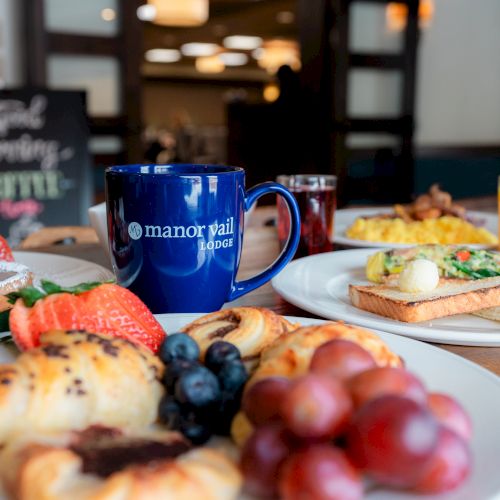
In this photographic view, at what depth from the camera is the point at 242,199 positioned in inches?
33.6

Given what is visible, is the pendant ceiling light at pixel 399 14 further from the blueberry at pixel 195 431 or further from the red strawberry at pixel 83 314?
the blueberry at pixel 195 431

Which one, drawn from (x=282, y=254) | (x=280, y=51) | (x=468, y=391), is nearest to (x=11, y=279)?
(x=282, y=254)

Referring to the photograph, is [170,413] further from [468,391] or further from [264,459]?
[468,391]

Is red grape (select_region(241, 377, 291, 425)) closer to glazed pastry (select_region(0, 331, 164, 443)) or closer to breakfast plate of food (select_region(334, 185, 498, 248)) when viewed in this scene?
glazed pastry (select_region(0, 331, 164, 443))

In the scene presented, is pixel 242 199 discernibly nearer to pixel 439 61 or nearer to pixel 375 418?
pixel 375 418

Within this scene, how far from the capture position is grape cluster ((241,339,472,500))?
38 cm

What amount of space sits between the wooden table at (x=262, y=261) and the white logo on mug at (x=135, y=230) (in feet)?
0.69

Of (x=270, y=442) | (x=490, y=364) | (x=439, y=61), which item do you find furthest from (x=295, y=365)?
(x=439, y=61)

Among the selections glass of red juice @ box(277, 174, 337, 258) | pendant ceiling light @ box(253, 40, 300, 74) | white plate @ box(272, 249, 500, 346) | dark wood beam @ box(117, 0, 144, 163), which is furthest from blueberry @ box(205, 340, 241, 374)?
pendant ceiling light @ box(253, 40, 300, 74)

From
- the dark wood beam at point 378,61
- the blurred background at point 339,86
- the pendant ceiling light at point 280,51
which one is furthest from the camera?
the pendant ceiling light at point 280,51

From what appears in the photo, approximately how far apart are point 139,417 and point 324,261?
2.20ft

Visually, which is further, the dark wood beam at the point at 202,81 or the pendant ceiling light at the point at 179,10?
the dark wood beam at the point at 202,81

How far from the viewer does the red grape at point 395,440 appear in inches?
14.9

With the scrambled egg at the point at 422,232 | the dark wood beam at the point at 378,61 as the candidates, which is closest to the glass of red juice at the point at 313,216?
the scrambled egg at the point at 422,232
